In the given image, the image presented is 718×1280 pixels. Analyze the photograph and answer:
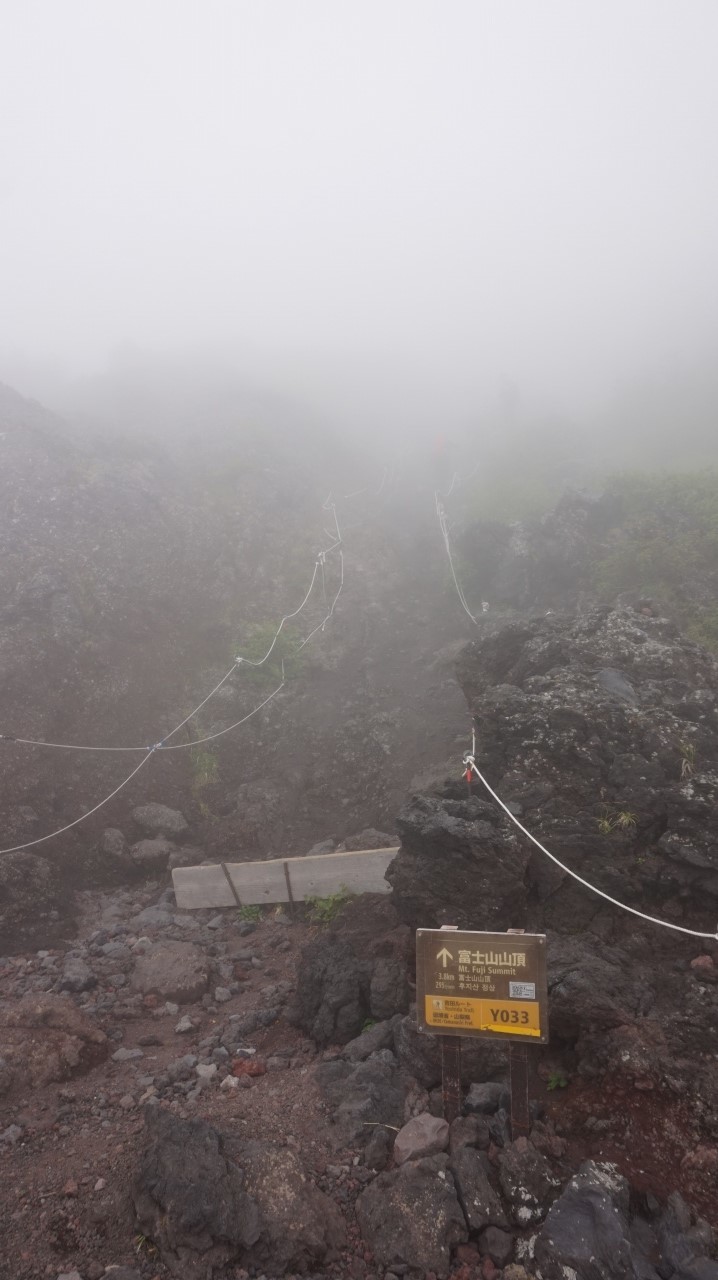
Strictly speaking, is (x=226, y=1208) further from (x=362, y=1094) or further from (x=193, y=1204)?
(x=362, y=1094)

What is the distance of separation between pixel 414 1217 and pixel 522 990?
1691 millimetres

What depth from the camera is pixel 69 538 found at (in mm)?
18125

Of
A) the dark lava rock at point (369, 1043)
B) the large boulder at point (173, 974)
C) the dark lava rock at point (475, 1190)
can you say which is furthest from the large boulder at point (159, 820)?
the dark lava rock at point (475, 1190)

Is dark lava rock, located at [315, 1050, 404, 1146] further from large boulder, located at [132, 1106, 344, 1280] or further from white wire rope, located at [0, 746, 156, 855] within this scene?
white wire rope, located at [0, 746, 156, 855]

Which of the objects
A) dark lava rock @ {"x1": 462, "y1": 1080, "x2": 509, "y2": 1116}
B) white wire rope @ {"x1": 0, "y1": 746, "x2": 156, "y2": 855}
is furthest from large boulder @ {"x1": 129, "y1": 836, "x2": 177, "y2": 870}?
dark lava rock @ {"x1": 462, "y1": 1080, "x2": 509, "y2": 1116}

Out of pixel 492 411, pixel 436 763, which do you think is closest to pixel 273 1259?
pixel 436 763

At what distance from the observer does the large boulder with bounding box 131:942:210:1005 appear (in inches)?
321

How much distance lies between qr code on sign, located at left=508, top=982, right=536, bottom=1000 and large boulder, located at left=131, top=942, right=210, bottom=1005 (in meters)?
4.99

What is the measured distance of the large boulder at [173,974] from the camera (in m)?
8.16

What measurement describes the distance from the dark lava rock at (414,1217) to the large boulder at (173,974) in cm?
408

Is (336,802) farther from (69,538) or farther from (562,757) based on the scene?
(69,538)

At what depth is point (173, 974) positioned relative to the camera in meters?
8.36

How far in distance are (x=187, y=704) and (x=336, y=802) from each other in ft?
15.1

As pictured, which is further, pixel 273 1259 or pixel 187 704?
pixel 187 704
